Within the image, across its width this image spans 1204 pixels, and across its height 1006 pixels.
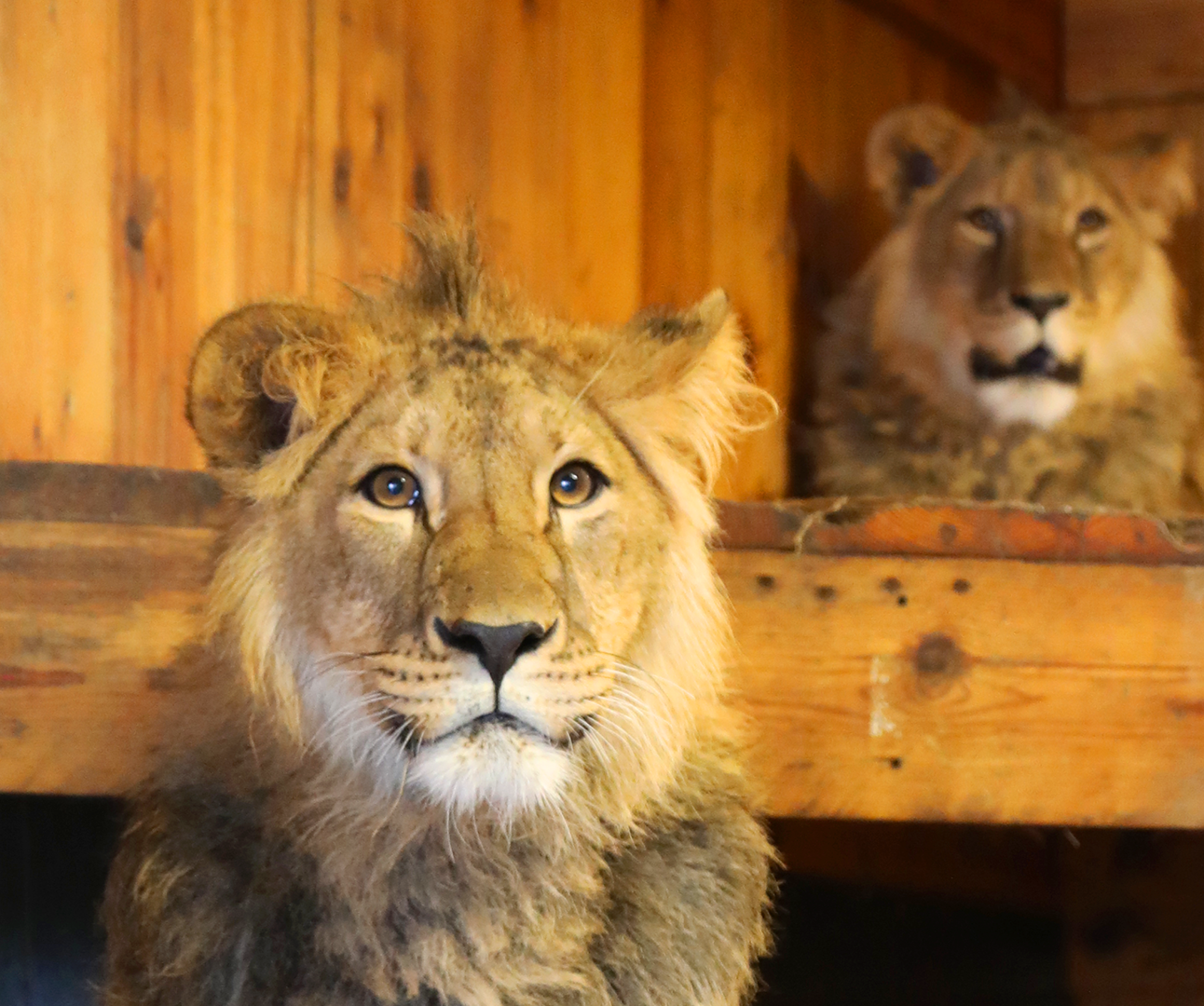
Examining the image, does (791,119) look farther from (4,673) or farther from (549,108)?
(4,673)

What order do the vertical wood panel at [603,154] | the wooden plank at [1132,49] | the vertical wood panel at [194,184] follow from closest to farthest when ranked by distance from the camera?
the vertical wood panel at [194,184] < the vertical wood panel at [603,154] < the wooden plank at [1132,49]

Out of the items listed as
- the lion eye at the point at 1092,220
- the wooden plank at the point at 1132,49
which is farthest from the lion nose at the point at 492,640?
the wooden plank at the point at 1132,49

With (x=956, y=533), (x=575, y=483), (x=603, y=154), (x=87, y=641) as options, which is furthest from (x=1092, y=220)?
(x=87, y=641)

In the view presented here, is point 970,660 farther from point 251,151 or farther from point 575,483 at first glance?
point 251,151

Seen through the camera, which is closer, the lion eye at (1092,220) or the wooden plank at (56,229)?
the wooden plank at (56,229)

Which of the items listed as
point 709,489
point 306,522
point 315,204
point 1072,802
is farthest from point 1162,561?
point 315,204

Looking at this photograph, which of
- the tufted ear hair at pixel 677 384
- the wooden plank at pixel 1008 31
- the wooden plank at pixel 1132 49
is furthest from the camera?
the wooden plank at pixel 1132 49

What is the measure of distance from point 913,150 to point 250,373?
2708 millimetres

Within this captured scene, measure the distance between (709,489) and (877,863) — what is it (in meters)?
2.72

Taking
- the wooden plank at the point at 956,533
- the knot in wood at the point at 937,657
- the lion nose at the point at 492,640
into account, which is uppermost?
the wooden plank at the point at 956,533

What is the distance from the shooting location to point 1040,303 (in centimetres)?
352

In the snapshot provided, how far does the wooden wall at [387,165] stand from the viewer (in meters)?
2.44

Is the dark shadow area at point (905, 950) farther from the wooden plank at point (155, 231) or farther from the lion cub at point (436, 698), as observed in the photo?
the wooden plank at point (155, 231)

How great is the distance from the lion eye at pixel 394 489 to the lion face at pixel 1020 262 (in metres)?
2.27
